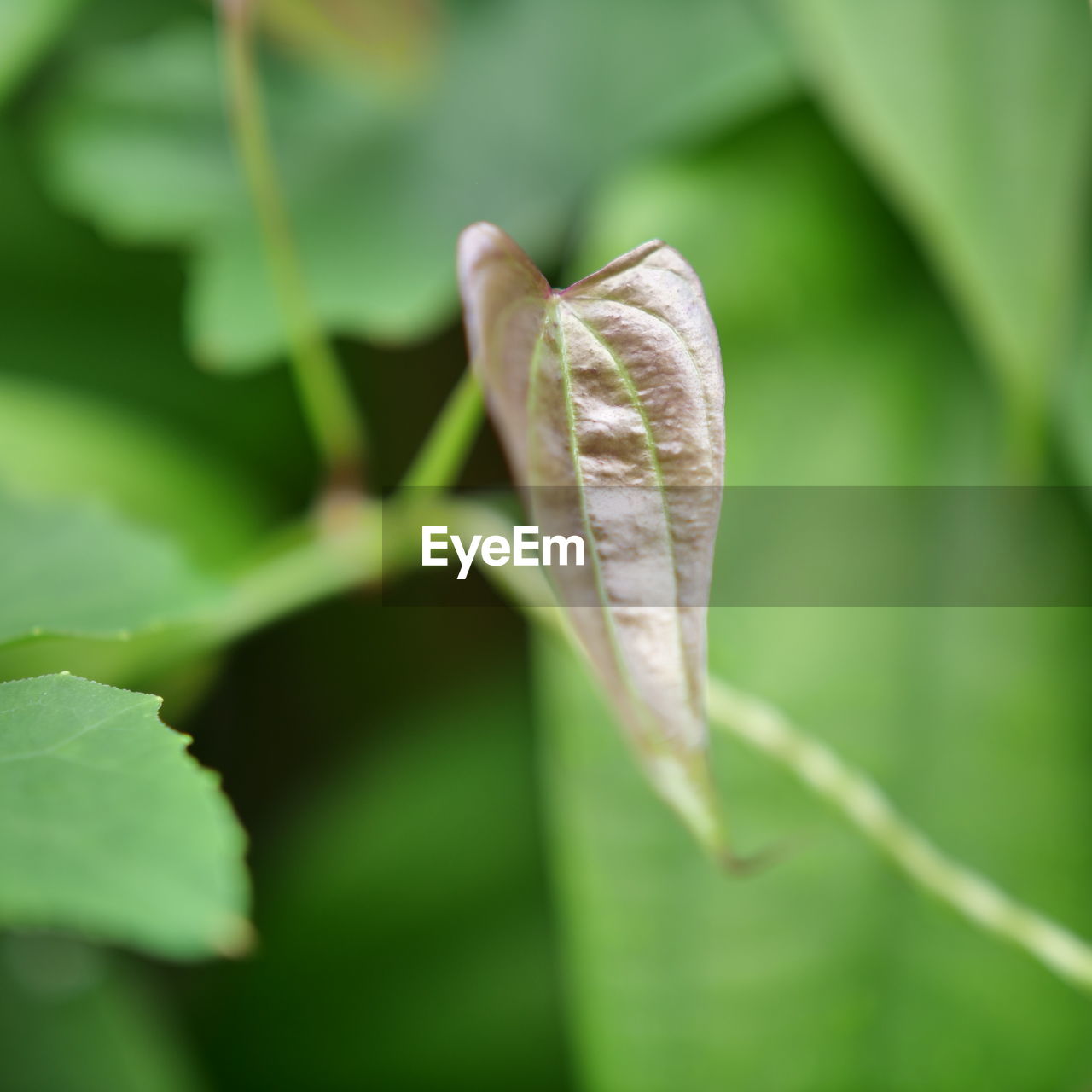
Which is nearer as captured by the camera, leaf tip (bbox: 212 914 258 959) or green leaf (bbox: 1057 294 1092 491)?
leaf tip (bbox: 212 914 258 959)

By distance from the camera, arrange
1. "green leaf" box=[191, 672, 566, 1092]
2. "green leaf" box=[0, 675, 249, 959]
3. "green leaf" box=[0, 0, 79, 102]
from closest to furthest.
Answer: "green leaf" box=[0, 675, 249, 959], "green leaf" box=[0, 0, 79, 102], "green leaf" box=[191, 672, 566, 1092]

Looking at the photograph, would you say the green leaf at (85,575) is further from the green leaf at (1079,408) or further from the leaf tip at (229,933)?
the green leaf at (1079,408)

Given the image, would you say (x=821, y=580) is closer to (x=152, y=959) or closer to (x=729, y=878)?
(x=729, y=878)

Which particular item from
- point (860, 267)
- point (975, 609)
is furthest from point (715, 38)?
point (975, 609)

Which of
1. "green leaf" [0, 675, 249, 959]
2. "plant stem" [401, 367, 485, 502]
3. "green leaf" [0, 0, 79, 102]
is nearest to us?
"green leaf" [0, 675, 249, 959]

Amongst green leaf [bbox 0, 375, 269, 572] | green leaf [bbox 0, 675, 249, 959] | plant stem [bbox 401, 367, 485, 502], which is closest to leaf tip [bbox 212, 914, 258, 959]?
green leaf [bbox 0, 675, 249, 959]

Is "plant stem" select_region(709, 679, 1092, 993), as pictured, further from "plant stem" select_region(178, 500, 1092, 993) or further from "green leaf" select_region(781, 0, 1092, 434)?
"green leaf" select_region(781, 0, 1092, 434)

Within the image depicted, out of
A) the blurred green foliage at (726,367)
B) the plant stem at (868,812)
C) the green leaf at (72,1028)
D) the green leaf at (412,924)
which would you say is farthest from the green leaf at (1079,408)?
the green leaf at (72,1028)
